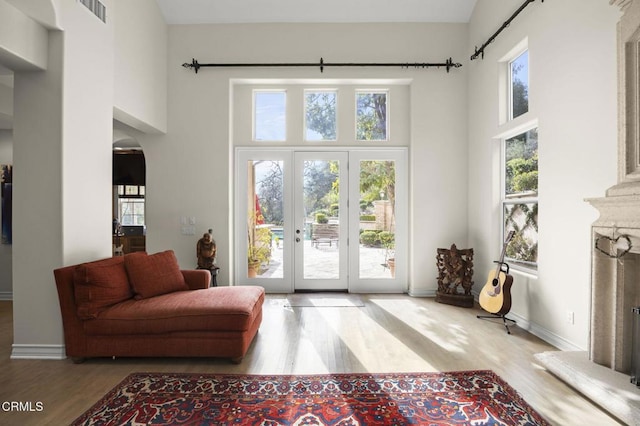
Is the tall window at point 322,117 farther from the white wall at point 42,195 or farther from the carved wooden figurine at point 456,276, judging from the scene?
the white wall at point 42,195

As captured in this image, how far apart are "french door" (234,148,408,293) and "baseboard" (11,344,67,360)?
257 cm

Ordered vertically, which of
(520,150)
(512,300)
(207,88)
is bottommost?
(512,300)

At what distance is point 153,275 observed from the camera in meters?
3.24

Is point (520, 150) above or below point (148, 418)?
above

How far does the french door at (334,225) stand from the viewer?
5.27 metres

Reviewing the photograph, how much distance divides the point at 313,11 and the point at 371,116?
1718 millimetres

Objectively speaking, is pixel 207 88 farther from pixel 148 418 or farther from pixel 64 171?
pixel 148 418

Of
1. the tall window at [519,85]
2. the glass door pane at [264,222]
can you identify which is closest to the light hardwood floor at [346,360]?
the glass door pane at [264,222]

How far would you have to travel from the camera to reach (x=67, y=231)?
294 cm

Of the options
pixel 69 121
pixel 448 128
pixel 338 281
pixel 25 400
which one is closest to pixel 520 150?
pixel 448 128

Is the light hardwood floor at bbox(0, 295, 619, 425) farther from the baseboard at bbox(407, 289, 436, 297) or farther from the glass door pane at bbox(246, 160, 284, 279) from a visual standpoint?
the glass door pane at bbox(246, 160, 284, 279)

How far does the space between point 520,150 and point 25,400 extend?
5.10m

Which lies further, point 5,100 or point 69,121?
point 5,100

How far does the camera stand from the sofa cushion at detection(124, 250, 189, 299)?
313 cm
